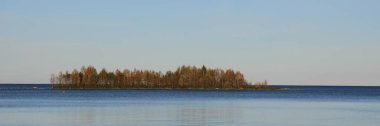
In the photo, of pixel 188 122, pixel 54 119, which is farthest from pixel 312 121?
pixel 54 119

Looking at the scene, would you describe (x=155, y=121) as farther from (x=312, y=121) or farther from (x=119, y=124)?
(x=312, y=121)

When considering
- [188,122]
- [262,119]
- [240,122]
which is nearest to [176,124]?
[188,122]

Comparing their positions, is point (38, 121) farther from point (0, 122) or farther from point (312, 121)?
point (312, 121)

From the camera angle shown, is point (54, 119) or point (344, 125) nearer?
point (344, 125)

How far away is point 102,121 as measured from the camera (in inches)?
1927

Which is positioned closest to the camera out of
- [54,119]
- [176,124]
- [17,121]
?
[176,124]

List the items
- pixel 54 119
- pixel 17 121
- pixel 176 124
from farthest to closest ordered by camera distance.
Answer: pixel 54 119, pixel 17 121, pixel 176 124

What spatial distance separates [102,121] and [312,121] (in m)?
14.6

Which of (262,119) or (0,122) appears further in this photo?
(262,119)

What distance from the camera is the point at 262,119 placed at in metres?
52.0

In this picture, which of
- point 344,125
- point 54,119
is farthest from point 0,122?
point 344,125

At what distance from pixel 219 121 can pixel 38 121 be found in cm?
1247

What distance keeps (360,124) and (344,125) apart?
1.43 metres

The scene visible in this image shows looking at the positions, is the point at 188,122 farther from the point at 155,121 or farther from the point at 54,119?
the point at 54,119
